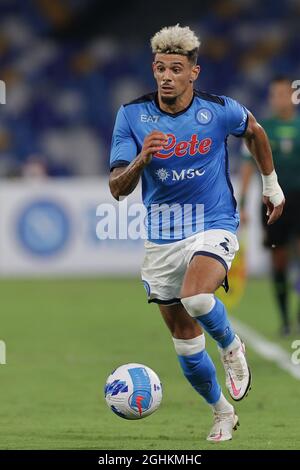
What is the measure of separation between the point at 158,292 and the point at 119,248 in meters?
11.5

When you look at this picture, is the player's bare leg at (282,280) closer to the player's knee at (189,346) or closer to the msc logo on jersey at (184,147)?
the player's knee at (189,346)

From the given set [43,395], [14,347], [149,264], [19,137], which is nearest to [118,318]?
[14,347]

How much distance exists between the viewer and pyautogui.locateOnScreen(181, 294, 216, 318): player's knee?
588 cm

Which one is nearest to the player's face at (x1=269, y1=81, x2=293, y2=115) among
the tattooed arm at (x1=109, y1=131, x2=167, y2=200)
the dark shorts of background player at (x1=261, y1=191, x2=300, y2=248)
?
the dark shorts of background player at (x1=261, y1=191, x2=300, y2=248)

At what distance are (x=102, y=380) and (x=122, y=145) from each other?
2.99 metres

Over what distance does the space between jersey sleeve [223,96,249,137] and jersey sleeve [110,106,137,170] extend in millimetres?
537

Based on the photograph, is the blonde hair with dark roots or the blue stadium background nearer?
the blonde hair with dark roots

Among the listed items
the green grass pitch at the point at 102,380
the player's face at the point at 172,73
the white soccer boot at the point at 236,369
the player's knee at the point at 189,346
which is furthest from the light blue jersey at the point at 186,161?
the green grass pitch at the point at 102,380

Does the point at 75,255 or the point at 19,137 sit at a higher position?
the point at 19,137

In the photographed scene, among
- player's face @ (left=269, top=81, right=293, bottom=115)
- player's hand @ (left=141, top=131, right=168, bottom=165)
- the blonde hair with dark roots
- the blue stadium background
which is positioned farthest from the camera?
the blue stadium background

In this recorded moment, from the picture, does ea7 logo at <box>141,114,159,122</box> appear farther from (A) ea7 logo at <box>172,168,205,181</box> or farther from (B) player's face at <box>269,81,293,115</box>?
(B) player's face at <box>269,81,293,115</box>

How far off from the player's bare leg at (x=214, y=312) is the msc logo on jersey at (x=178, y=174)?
42 centimetres
